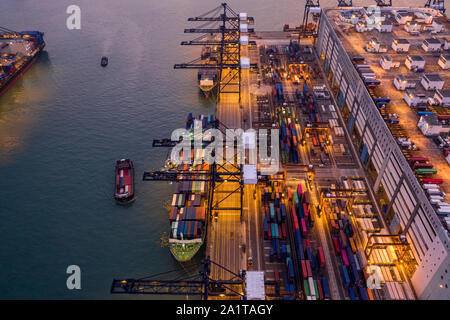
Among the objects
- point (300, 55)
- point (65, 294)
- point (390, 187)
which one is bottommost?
point (65, 294)

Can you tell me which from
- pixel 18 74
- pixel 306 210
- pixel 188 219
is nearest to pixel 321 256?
pixel 306 210

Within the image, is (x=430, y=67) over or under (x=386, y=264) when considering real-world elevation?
over

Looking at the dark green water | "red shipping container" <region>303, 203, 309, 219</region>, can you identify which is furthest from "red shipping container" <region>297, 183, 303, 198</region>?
the dark green water

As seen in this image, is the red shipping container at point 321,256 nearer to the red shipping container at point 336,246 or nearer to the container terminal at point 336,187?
the container terminal at point 336,187

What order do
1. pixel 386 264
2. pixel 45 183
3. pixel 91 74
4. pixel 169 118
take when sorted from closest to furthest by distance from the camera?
pixel 386 264, pixel 45 183, pixel 169 118, pixel 91 74

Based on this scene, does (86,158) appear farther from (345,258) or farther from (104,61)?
(345,258)

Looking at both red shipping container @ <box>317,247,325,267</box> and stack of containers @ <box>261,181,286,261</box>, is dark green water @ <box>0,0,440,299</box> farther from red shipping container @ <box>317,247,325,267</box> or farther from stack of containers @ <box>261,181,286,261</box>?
red shipping container @ <box>317,247,325,267</box>

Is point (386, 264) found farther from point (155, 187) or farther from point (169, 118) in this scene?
point (169, 118)

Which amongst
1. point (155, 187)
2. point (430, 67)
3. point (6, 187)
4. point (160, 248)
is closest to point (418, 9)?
point (430, 67)
